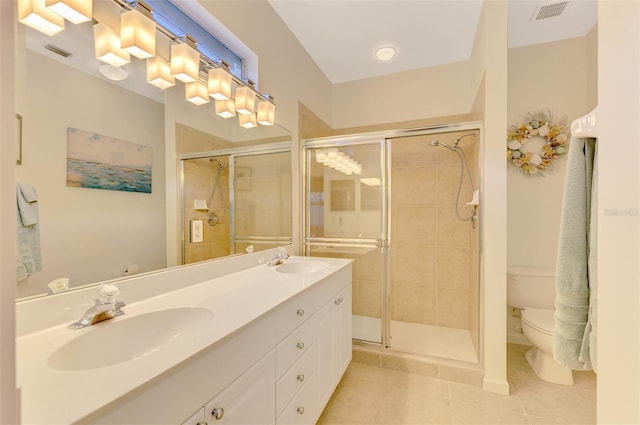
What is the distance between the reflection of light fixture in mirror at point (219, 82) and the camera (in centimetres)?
143

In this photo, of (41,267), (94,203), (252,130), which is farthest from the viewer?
(252,130)

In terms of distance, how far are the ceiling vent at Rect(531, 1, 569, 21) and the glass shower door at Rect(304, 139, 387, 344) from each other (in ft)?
4.70

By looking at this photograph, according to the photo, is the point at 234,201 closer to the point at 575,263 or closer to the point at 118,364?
the point at 118,364

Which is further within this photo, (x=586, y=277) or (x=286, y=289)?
(x=286, y=289)

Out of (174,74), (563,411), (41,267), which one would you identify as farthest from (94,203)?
(563,411)

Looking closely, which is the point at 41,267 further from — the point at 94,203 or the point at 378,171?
the point at 378,171

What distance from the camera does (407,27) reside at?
7.03 feet

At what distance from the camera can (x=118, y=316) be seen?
91 centimetres

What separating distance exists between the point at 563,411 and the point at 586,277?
1.70 meters

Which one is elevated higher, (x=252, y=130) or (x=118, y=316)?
(x=252, y=130)

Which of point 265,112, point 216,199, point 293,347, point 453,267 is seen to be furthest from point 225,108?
point 453,267

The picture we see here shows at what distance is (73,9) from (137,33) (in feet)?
0.61

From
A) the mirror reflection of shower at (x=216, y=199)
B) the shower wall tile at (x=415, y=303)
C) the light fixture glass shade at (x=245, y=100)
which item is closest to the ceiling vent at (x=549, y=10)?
the light fixture glass shade at (x=245, y=100)

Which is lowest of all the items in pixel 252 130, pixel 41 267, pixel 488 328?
pixel 488 328
